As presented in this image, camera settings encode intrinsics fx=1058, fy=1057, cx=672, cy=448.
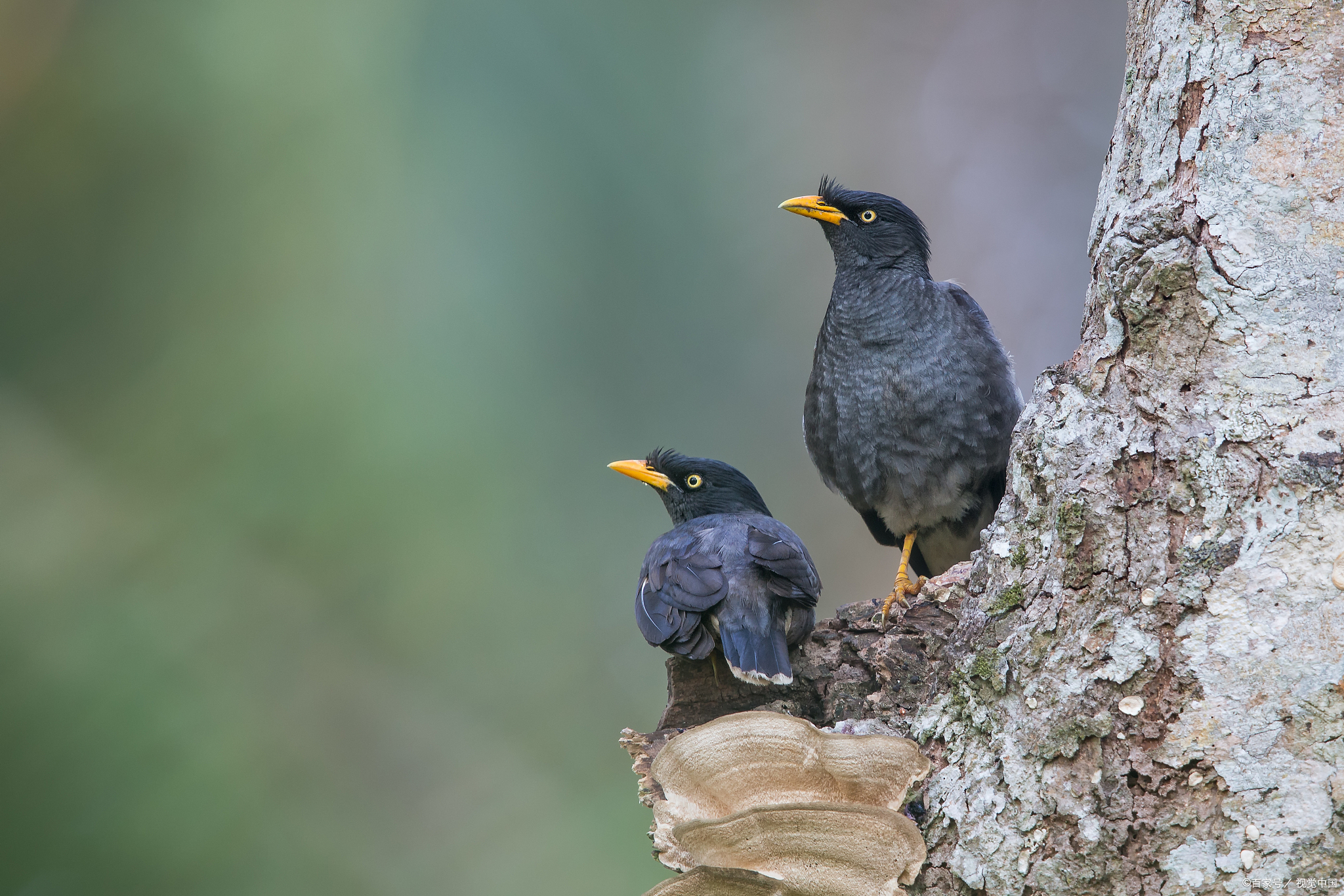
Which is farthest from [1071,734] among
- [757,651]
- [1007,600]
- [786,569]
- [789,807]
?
[786,569]

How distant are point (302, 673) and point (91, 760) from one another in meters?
1.32

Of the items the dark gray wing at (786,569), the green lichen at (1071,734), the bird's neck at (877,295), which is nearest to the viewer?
the green lichen at (1071,734)

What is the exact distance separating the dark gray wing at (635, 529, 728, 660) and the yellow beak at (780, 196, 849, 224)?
1930 millimetres

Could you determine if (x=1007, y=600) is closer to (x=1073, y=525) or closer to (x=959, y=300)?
(x=1073, y=525)

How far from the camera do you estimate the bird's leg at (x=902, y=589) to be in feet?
10.8

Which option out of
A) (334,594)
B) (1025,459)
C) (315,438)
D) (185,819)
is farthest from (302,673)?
(1025,459)

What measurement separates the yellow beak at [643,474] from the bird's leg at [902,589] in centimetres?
108

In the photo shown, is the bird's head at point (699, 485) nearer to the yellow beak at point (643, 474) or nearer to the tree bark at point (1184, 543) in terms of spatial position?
the yellow beak at point (643, 474)

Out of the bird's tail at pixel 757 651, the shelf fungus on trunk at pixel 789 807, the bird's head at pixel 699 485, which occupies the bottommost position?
the shelf fungus on trunk at pixel 789 807

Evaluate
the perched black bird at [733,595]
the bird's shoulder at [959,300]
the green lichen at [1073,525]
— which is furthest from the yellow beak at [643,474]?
the green lichen at [1073,525]

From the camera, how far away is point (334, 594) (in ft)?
23.9

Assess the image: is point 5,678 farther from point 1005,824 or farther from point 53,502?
point 1005,824

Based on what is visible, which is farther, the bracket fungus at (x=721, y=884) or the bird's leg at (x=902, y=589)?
the bird's leg at (x=902, y=589)

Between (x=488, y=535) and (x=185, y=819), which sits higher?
(x=488, y=535)
